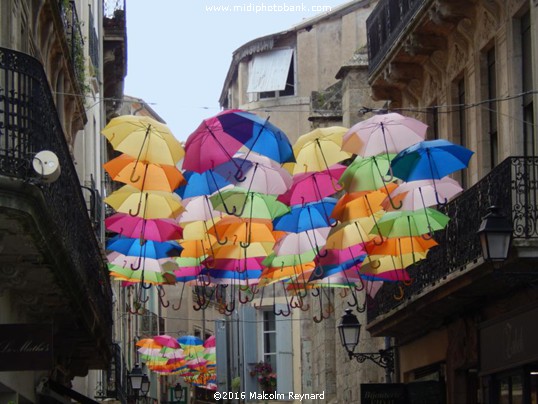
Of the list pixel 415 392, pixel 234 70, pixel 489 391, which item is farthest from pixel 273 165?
pixel 234 70

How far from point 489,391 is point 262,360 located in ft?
88.6

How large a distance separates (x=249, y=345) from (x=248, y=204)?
29.3 metres

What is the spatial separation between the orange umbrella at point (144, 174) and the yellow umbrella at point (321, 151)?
1.73 metres

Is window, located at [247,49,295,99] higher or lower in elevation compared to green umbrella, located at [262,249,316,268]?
higher

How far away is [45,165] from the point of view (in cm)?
1262

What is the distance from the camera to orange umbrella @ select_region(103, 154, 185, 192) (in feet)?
54.7

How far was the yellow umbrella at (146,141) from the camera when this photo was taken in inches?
641

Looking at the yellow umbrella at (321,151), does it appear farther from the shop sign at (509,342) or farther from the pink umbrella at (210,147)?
the shop sign at (509,342)

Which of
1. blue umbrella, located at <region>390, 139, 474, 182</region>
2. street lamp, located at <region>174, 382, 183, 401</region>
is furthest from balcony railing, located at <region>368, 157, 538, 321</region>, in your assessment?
street lamp, located at <region>174, 382, 183, 401</region>

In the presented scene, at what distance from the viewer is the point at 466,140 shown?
22.9 metres

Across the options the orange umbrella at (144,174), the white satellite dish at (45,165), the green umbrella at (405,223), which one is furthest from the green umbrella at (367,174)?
the white satellite dish at (45,165)

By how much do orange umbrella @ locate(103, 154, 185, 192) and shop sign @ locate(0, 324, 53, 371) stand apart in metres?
3.04

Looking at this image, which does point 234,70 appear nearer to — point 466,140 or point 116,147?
point 466,140

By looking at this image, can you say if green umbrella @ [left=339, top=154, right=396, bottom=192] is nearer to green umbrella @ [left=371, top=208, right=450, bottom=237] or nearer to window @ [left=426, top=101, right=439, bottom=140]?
green umbrella @ [left=371, top=208, right=450, bottom=237]
